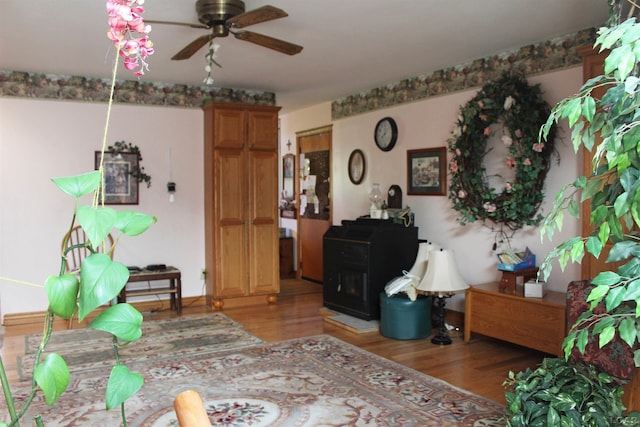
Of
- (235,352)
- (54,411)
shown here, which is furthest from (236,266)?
(54,411)

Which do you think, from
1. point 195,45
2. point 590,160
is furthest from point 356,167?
point 590,160

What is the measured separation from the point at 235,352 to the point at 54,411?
56.9 inches

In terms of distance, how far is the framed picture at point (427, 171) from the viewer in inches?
212

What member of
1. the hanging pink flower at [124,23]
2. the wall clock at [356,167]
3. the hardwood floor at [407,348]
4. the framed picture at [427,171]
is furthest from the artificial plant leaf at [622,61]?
the wall clock at [356,167]

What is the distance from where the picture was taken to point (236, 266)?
606 centimetres

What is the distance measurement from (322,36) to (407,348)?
8.47ft

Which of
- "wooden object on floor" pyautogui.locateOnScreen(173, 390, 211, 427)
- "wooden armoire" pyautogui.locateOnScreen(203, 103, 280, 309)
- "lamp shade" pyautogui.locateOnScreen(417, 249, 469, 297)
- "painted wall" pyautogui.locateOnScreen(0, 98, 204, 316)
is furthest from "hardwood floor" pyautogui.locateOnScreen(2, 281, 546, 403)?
"wooden object on floor" pyautogui.locateOnScreen(173, 390, 211, 427)

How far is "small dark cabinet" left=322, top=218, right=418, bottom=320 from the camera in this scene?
5.12 m

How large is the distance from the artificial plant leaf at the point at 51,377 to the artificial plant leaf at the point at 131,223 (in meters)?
0.20

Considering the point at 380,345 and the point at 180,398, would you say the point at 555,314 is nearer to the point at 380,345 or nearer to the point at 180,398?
the point at 380,345

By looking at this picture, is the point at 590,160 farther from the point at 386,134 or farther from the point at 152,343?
the point at 152,343

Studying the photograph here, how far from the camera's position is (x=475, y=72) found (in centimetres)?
502

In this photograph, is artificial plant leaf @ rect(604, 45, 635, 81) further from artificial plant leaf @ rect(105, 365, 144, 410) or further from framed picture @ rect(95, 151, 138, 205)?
framed picture @ rect(95, 151, 138, 205)

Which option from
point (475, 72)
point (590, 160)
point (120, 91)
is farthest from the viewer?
point (120, 91)
